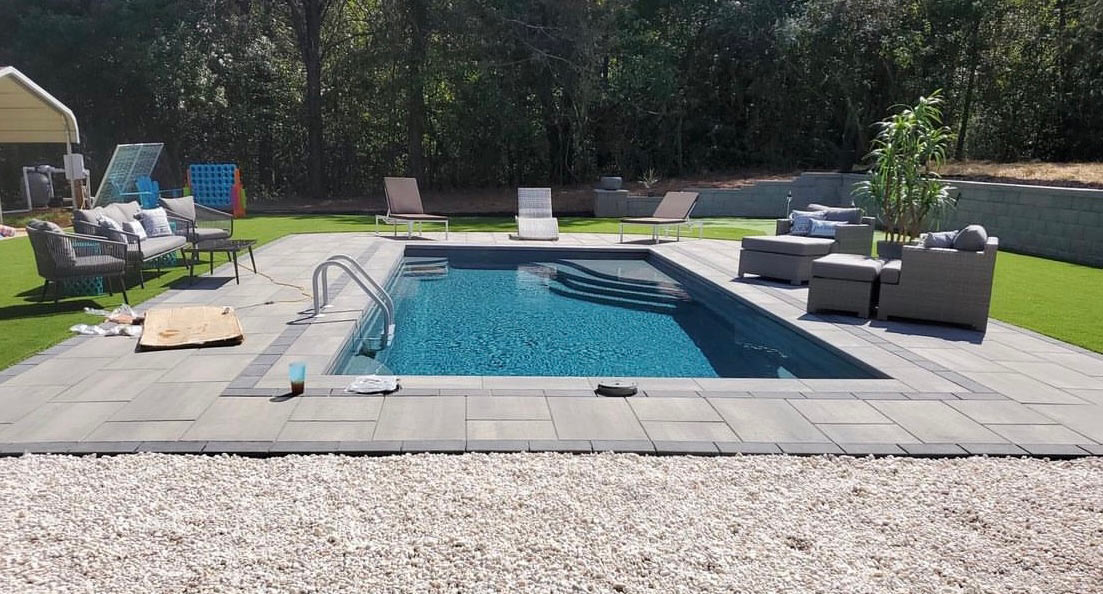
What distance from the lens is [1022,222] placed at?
11.2 metres

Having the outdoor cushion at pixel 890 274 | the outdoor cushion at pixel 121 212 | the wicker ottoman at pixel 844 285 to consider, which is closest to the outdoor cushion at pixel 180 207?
the outdoor cushion at pixel 121 212

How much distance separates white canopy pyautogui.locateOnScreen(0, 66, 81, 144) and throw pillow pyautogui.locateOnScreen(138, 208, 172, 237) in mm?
6296

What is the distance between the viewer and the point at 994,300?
23.3 ft

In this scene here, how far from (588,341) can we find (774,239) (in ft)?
9.19

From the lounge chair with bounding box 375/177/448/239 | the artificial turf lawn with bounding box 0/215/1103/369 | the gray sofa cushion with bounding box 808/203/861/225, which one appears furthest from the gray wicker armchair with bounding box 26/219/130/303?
the gray sofa cushion with bounding box 808/203/861/225

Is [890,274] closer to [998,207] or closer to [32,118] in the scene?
[998,207]

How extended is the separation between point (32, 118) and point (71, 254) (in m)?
9.07

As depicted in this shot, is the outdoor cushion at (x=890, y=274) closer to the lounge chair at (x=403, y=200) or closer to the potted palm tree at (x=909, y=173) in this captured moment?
the potted palm tree at (x=909, y=173)

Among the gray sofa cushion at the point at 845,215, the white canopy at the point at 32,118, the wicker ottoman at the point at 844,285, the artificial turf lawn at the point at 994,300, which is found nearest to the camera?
the artificial turf lawn at the point at 994,300

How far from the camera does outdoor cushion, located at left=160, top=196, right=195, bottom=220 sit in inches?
325

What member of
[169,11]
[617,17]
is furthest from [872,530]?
[169,11]

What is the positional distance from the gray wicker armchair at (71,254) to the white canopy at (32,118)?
25.8 feet

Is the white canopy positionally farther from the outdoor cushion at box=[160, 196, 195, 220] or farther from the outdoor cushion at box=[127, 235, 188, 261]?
the outdoor cushion at box=[127, 235, 188, 261]

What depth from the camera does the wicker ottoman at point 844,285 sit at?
20.1 feet
